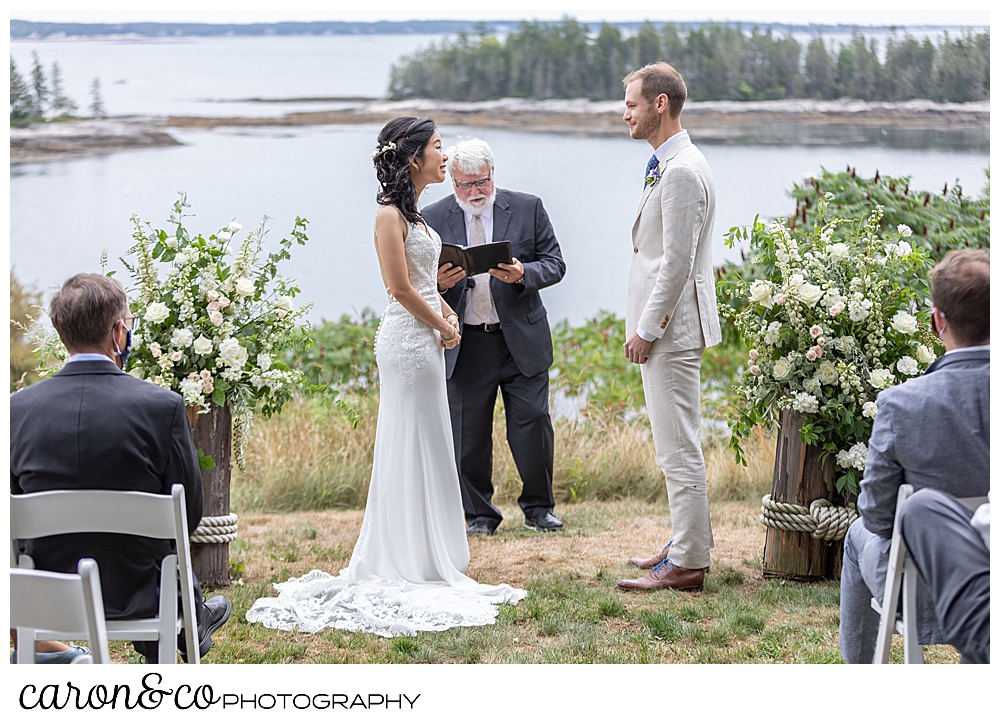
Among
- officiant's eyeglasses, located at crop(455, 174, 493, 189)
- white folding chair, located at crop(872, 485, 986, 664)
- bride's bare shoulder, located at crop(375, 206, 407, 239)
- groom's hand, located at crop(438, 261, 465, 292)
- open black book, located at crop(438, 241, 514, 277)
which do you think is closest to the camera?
white folding chair, located at crop(872, 485, 986, 664)

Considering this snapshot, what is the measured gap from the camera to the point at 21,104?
31.4 feet

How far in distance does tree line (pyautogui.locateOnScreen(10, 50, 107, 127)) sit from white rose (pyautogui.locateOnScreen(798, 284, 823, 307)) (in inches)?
343

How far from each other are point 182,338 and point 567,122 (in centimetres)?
740

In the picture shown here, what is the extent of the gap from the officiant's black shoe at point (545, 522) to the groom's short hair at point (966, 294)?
9.00ft

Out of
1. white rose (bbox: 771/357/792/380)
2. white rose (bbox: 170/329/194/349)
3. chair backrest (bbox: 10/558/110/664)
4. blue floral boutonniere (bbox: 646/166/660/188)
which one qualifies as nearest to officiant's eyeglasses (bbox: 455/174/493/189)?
blue floral boutonniere (bbox: 646/166/660/188)

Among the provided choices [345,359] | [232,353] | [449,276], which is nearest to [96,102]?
[345,359]

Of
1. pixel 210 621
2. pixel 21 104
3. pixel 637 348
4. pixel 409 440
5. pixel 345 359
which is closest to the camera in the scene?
pixel 210 621

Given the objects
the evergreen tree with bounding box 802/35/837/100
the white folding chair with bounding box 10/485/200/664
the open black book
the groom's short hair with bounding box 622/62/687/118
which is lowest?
the white folding chair with bounding box 10/485/200/664

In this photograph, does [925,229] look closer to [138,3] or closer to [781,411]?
[781,411]

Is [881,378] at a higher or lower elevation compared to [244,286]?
lower

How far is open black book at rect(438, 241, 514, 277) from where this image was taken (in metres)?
4.10

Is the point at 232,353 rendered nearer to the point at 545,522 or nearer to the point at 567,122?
the point at 545,522

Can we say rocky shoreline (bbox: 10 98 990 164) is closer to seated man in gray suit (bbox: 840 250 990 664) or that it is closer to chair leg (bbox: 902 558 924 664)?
seated man in gray suit (bbox: 840 250 990 664)

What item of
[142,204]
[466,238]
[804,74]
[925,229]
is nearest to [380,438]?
[466,238]
